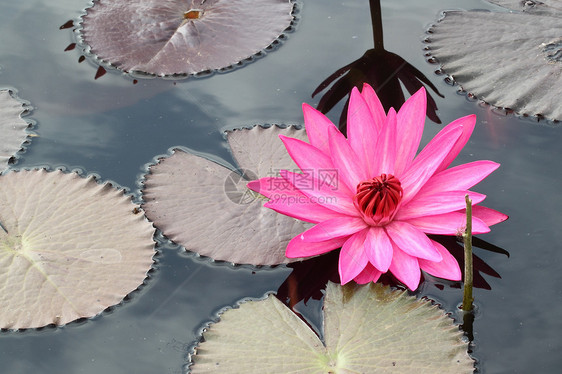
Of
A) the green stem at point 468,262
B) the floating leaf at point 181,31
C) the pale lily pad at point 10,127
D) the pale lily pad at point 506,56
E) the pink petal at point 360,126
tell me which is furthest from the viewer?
the floating leaf at point 181,31

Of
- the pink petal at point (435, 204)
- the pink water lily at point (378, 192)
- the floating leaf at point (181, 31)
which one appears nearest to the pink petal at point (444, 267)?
the pink water lily at point (378, 192)

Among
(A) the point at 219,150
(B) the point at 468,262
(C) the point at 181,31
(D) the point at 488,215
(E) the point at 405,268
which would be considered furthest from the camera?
(C) the point at 181,31

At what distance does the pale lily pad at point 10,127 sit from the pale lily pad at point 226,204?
1.75ft

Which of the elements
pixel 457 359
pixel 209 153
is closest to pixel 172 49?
pixel 209 153

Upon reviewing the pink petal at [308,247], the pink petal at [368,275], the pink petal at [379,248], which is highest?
the pink petal at [379,248]

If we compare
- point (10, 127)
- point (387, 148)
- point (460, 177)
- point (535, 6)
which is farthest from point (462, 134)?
point (10, 127)

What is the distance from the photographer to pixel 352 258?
69.9 inches

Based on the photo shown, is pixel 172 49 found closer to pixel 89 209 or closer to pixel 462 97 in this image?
pixel 89 209

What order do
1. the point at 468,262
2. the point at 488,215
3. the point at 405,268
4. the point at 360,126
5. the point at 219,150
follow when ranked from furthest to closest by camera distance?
the point at 219,150, the point at 360,126, the point at 488,215, the point at 405,268, the point at 468,262

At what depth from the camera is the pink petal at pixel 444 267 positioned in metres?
1.74

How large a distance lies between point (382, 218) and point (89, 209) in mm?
913

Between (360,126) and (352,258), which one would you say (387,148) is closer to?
(360,126)

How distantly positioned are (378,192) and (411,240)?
0.53 ft

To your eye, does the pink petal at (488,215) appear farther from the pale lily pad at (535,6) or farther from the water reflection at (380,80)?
the pale lily pad at (535,6)
